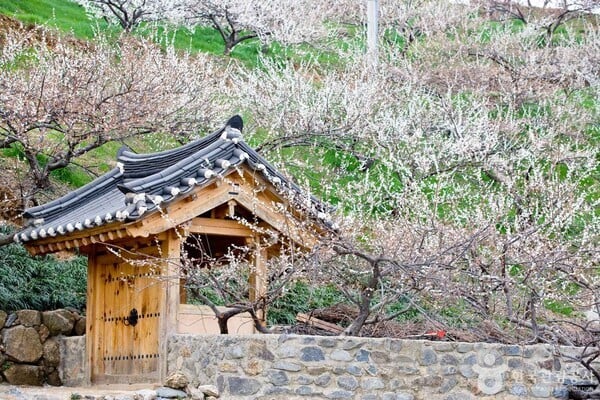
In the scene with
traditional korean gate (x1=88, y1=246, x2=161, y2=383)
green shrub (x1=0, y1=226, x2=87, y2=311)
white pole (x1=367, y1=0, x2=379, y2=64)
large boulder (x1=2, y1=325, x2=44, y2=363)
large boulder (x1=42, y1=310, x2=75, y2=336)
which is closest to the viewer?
traditional korean gate (x1=88, y1=246, x2=161, y2=383)

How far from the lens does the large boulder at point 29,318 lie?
11.5 m

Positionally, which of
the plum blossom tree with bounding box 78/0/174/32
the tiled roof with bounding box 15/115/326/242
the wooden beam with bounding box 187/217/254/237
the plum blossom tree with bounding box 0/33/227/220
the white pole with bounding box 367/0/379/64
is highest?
the plum blossom tree with bounding box 78/0/174/32

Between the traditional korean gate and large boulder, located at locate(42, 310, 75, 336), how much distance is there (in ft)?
3.55

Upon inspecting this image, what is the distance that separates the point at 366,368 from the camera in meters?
8.66

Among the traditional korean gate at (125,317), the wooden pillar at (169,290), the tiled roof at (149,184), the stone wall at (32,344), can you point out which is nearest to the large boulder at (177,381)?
the wooden pillar at (169,290)

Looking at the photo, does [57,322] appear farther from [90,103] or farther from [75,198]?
[90,103]

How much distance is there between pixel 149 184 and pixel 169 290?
1104mm

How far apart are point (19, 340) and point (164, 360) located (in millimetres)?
3045

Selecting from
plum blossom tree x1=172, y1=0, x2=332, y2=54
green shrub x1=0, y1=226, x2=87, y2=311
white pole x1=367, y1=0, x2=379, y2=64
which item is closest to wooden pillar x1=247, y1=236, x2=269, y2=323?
green shrub x1=0, y1=226, x2=87, y2=311

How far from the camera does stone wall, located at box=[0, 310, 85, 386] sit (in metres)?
11.2

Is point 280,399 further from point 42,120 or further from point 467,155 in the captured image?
point 467,155

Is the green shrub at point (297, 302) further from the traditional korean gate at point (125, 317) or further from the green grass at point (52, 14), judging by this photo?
the green grass at point (52, 14)

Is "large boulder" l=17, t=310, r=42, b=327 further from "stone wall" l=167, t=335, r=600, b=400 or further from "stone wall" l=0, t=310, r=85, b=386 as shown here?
"stone wall" l=167, t=335, r=600, b=400

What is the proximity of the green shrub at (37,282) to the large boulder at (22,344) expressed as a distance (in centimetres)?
53
